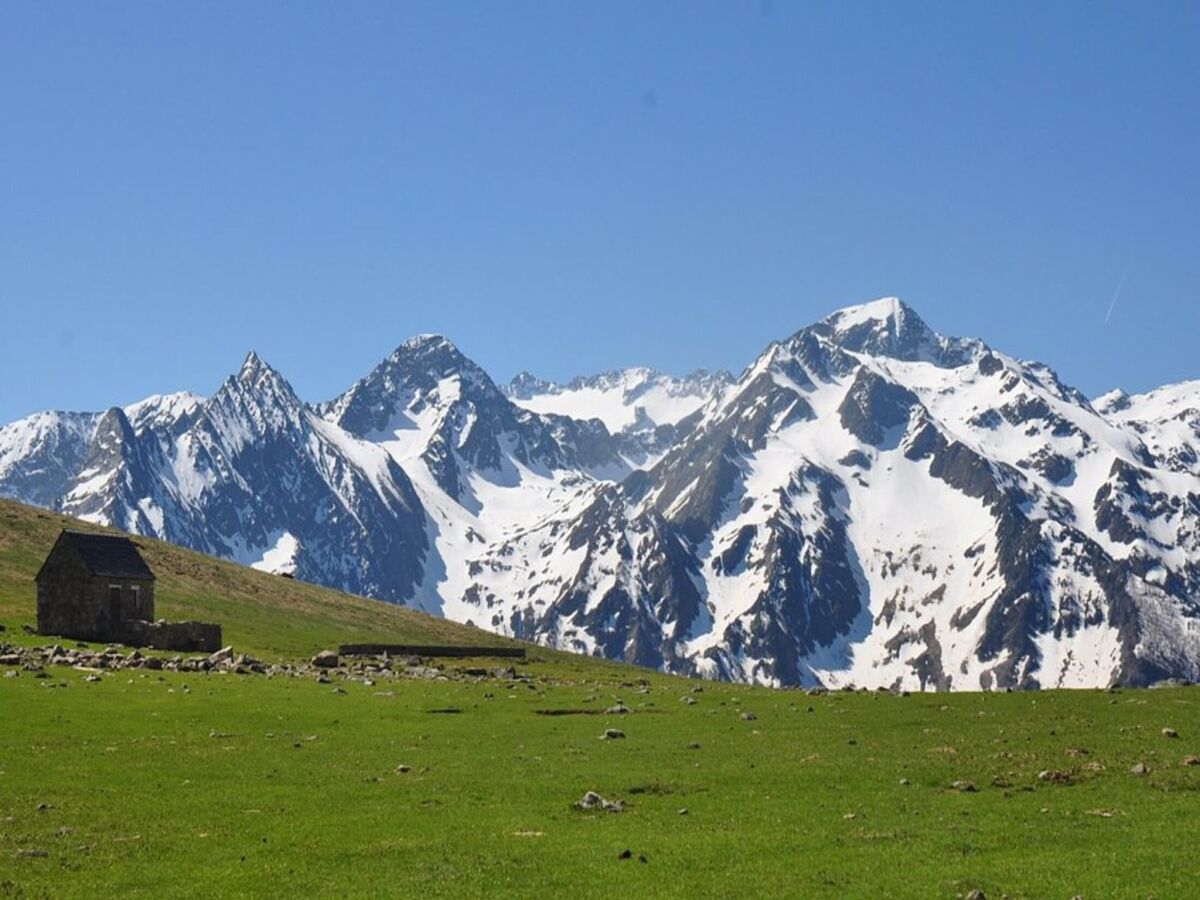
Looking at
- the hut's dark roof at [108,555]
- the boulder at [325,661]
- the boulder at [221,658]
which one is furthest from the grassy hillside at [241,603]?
the boulder at [221,658]

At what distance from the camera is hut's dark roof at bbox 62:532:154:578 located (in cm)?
10256

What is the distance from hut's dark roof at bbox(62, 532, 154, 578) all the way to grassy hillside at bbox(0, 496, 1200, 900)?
30.0 m

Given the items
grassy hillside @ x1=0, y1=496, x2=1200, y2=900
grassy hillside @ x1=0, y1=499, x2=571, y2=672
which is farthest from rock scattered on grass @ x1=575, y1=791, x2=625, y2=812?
grassy hillside @ x1=0, y1=499, x2=571, y2=672

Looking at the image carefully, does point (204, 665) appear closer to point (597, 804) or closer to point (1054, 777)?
point (597, 804)

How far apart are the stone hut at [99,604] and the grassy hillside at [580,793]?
25487 mm

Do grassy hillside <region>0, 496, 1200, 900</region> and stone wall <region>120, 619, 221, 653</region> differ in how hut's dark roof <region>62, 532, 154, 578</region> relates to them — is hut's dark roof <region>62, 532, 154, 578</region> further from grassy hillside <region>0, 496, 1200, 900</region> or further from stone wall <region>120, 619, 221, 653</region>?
grassy hillside <region>0, 496, 1200, 900</region>

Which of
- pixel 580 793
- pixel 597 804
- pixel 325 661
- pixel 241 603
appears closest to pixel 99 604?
pixel 325 661


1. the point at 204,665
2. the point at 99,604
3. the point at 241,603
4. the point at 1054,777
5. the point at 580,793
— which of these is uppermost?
the point at 241,603

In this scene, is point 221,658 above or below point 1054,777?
above

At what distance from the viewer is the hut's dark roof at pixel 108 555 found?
102562 millimetres

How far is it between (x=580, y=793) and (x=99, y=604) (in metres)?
69.2

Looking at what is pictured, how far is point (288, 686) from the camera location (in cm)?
7369

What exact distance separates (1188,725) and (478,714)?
29846 millimetres

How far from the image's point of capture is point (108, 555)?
105375mm
